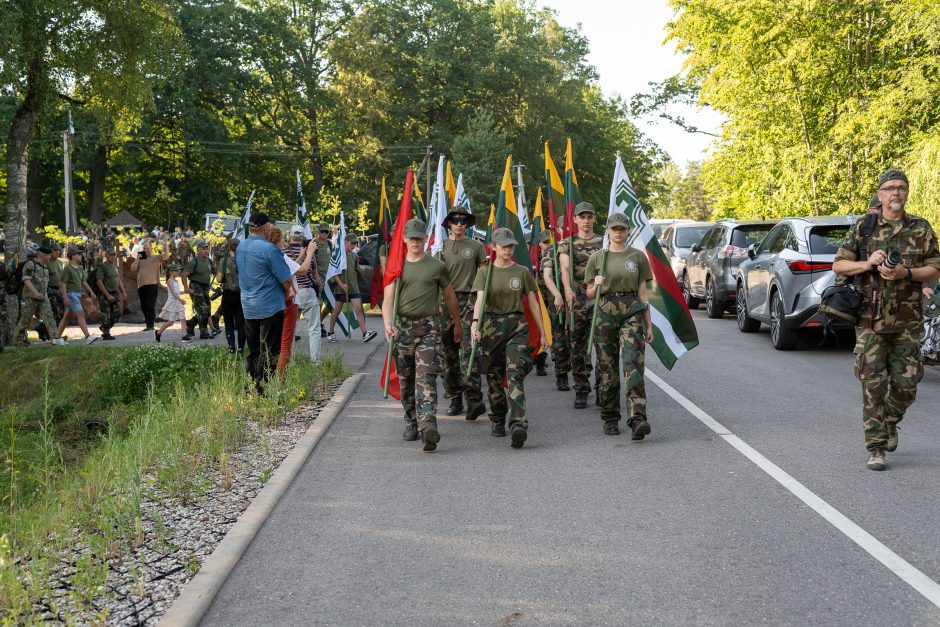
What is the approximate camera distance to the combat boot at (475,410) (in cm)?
947

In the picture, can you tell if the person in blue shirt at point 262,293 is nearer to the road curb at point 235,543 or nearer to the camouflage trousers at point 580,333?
the road curb at point 235,543

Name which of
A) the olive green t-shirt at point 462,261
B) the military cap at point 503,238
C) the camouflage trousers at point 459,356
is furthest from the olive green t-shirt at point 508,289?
the olive green t-shirt at point 462,261

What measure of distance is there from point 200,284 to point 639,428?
10542mm

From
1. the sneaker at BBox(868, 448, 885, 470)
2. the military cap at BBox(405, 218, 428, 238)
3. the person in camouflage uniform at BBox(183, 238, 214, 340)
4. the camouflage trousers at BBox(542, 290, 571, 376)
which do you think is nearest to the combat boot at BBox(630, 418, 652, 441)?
the sneaker at BBox(868, 448, 885, 470)

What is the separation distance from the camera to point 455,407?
9828 millimetres

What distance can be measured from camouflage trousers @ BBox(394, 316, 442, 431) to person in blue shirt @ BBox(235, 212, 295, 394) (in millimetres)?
2156

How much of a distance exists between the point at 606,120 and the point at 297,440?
60298mm

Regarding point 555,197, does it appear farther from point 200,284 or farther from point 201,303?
point 201,303

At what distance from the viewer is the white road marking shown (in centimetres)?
465

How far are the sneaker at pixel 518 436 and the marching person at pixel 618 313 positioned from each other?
0.92 metres

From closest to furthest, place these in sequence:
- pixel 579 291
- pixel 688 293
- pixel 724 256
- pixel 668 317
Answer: pixel 668 317, pixel 579 291, pixel 724 256, pixel 688 293

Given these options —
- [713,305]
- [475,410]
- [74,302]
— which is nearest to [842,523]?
[475,410]

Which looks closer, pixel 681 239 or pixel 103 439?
pixel 103 439

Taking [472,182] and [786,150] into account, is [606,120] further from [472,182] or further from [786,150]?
[786,150]
